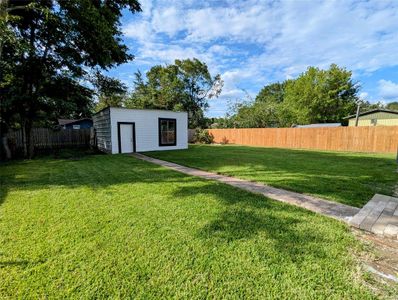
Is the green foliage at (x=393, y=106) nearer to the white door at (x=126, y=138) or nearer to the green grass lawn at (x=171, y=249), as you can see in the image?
the white door at (x=126, y=138)

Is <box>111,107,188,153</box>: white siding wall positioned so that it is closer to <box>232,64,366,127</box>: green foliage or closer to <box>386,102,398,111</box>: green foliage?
<box>232,64,366,127</box>: green foliage

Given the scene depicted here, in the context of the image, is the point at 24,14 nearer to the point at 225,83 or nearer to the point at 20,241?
the point at 20,241

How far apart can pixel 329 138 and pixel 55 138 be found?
17.6 m

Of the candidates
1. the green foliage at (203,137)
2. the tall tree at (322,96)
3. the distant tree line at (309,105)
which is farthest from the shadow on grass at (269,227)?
the tall tree at (322,96)

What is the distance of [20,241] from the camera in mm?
2303

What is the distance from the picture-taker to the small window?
12.5 meters

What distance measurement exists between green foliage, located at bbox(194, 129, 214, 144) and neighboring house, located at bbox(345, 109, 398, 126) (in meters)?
15.2

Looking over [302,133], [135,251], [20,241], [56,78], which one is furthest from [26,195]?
[302,133]

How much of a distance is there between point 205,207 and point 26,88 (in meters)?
10.4

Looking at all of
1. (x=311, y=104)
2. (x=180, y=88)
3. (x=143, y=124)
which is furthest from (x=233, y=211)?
(x=311, y=104)

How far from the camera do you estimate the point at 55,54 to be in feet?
30.3

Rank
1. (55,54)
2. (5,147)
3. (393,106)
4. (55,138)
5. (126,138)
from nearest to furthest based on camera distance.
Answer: (55,54) → (5,147) → (126,138) → (55,138) → (393,106)

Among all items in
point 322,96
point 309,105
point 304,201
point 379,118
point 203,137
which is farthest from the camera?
point 309,105

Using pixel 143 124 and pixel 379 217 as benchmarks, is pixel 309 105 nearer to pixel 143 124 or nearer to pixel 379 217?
pixel 143 124
